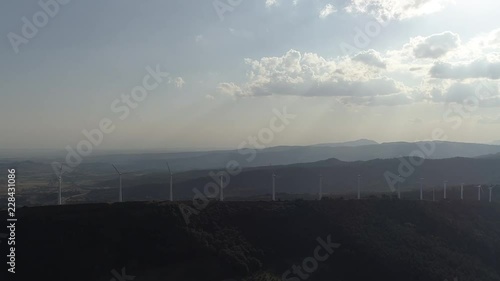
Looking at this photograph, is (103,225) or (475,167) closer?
(103,225)

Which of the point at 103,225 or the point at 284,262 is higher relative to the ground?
the point at 103,225

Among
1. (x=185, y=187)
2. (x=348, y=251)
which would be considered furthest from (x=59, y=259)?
(x=185, y=187)

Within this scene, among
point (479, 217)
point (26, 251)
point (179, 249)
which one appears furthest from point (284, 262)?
point (479, 217)

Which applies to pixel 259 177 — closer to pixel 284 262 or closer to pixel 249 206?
pixel 249 206

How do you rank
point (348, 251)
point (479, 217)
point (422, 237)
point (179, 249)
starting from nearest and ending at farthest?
1. point (179, 249)
2. point (348, 251)
3. point (422, 237)
4. point (479, 217)

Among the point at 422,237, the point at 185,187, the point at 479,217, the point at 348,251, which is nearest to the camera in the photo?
the point at 348,251

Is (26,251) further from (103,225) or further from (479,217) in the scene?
(479,217)
